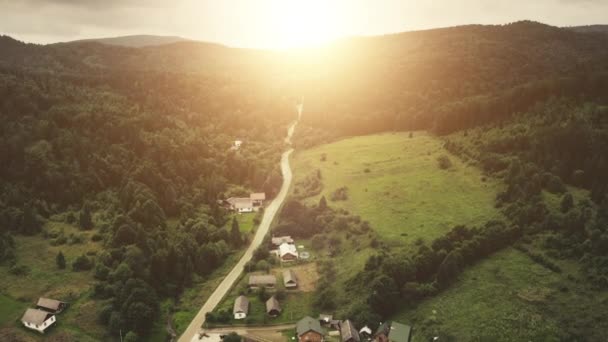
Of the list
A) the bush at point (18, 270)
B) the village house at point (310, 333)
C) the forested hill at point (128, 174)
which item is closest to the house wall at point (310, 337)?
the village house at point (310, 333)

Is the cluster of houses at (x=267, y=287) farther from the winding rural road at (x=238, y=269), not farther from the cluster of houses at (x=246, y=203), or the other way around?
the cluster of houses at (x=246, y=203)

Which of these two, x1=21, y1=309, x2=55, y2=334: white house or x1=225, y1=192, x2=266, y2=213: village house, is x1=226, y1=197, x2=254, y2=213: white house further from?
x1=21, y1=309, x2=55, y2=334: white house

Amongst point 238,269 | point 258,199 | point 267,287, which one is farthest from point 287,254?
point 258,199

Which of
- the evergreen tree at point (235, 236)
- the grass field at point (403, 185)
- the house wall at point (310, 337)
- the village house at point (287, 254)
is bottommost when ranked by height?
the house wall at point (310, 337)

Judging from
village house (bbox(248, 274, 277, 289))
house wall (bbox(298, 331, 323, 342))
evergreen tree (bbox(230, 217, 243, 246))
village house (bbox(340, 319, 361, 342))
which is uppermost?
evergreen tree (bbox(230, 217, 243, 246))

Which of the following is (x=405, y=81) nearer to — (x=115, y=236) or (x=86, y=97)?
(x=86, y=97)

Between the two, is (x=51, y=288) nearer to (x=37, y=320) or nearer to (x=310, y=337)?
(x=37, y=320)

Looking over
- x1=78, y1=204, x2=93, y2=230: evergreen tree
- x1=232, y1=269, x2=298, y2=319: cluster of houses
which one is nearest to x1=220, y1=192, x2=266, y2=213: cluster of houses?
x1=78, y1=204, x2=93, y2=230: evergreen tree
